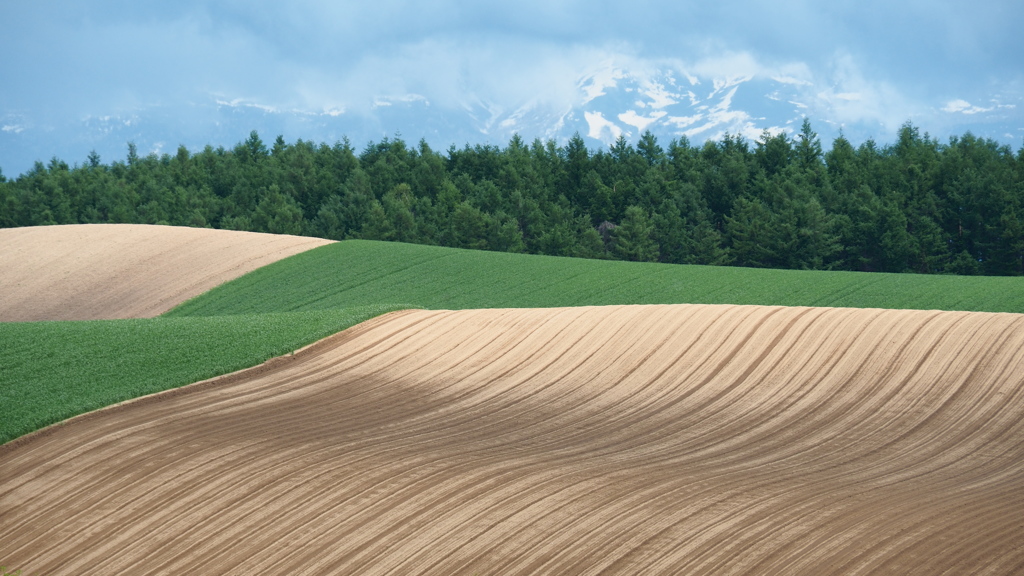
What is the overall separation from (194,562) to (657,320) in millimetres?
13138

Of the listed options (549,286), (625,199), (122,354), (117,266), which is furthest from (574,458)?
(625,199)

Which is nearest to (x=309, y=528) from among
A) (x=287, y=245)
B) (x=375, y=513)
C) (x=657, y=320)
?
(x=375, y=513)

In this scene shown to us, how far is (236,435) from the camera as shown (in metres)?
13.9

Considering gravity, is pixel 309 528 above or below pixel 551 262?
below

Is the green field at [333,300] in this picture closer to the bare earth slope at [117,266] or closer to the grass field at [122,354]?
the grass field at [122,354]

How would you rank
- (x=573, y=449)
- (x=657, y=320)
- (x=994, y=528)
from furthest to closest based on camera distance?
(x=657, y=320) < (x=573, y=449) < (x=994, y=528)

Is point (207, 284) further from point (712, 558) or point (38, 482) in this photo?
point (712, 558)

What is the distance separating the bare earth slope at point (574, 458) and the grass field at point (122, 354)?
68cm

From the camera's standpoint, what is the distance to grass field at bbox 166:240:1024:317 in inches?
1205

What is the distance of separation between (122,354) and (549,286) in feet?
58.7

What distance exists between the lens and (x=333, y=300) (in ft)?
109

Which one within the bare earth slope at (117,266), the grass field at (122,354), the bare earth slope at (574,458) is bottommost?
the bare earth slope at (574,458)

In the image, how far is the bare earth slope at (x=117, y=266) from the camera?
114 feet

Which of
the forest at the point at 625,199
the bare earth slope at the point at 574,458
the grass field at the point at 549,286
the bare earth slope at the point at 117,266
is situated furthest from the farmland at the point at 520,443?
the forest at the point at 625,199
